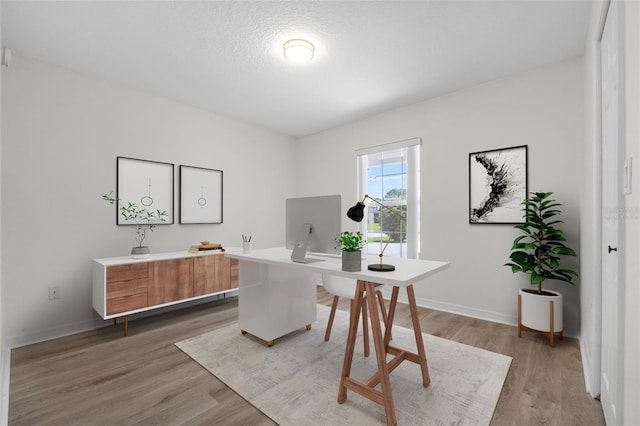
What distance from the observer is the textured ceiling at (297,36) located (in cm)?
204

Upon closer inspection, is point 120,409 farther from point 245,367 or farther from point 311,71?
point 311,71

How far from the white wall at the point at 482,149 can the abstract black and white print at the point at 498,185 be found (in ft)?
0.25

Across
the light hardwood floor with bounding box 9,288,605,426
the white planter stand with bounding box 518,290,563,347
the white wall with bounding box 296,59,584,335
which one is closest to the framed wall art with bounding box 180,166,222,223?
the light hardwood floor with bounding box 9,288,605,426

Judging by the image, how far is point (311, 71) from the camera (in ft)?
→ 9.48

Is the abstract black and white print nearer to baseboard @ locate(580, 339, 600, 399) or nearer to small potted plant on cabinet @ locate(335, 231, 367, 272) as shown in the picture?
baseboard @ locate(580, 339, 600, 399)

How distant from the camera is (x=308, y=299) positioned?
2844mm

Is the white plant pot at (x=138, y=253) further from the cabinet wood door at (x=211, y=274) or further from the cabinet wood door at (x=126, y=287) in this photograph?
the cabinet wood door at (x=211, y=274)

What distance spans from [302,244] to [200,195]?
223 cm

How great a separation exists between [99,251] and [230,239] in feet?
5.11

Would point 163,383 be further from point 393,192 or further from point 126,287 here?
point 393,192

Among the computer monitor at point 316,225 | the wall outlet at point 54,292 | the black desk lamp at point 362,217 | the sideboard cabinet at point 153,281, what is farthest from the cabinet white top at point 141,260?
the black desk lamp at point 362,217

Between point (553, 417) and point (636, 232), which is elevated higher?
point (636, 232)

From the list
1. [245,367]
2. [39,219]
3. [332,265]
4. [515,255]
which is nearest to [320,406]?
[245,367]

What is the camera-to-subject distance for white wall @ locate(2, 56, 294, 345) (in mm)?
2564
